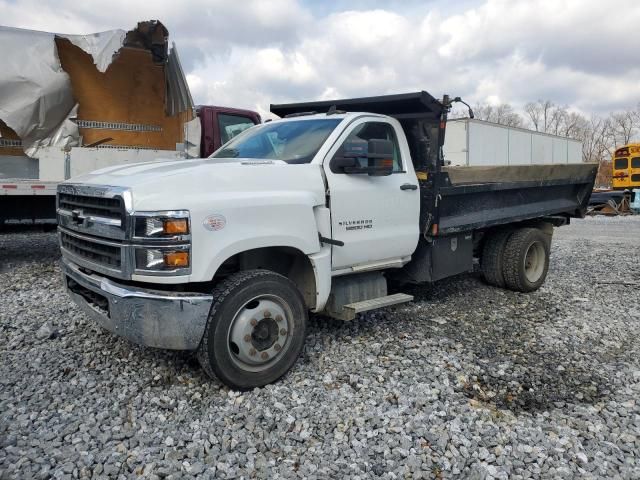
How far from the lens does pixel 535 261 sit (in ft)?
23.5

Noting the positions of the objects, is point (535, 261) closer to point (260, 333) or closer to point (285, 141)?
point (285, 141)

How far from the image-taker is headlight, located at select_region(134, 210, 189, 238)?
11.1 feet

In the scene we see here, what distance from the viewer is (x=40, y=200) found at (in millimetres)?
7496

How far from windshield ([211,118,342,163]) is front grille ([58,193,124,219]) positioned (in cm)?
147

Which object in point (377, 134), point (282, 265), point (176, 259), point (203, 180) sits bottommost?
point (282, 265)

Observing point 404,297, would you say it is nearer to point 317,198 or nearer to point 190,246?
point 317,198

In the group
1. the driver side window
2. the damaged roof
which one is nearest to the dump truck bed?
the driver side window

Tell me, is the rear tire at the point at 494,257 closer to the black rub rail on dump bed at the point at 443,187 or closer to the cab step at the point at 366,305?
the black rub rail on dump bed at the point at 443,187

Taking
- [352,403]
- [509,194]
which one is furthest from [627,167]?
[352,403]

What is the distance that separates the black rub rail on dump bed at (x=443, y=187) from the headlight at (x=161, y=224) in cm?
228

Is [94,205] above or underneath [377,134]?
underneath

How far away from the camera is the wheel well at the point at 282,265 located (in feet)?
13.4

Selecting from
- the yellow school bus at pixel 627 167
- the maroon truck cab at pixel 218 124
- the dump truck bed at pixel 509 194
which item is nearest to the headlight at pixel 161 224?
the dump truck bed at pixel 509 194

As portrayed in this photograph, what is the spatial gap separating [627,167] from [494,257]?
20.3 m
